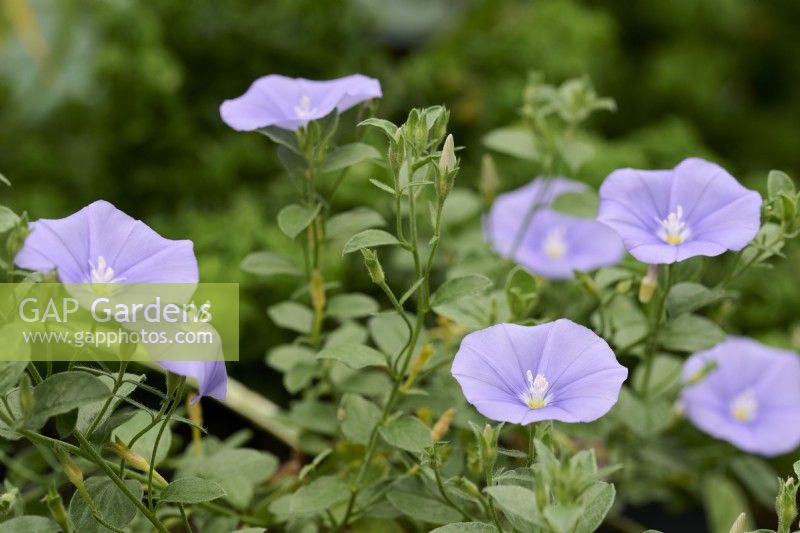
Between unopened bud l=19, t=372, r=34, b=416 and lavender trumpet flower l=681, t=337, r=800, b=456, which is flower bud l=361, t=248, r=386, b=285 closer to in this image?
unopened bud l=19, t=372, r=34, b=416

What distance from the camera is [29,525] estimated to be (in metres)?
0.67

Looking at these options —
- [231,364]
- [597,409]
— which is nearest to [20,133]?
[231,364]

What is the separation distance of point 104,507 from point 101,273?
15 cm

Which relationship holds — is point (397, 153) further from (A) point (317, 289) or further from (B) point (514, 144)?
(B) point (514, 144)

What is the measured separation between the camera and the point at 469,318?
2.67ft

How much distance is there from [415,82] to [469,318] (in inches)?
29.6

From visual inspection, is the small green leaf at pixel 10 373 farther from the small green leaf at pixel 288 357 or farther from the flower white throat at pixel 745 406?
the flower white throat at pixel 745 406

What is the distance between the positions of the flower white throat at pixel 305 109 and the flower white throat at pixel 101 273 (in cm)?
19

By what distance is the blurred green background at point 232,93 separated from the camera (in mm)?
1288

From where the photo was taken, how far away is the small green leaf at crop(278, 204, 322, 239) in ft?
2.38

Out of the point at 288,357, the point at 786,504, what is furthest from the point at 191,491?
the point at 786,504

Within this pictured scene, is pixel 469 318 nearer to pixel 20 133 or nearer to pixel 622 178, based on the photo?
pixel 622 178

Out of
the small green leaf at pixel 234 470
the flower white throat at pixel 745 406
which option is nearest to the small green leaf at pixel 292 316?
the small green leaf at pixel 234 470

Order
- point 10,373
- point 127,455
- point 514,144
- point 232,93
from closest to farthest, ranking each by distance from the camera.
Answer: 1. point 10,373
2. point 127,455
3. point 514,144
4. point 232,93
